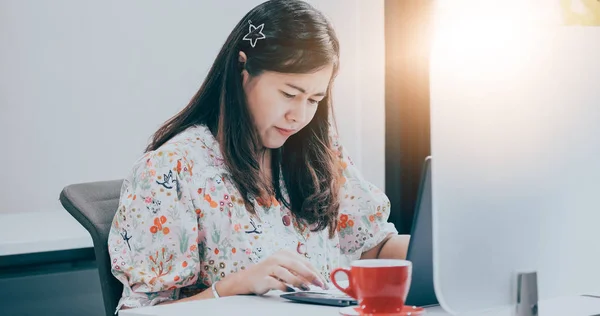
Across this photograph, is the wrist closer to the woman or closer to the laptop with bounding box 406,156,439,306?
the woman

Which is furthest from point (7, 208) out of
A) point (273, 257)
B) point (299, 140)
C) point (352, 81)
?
point (352, 81)

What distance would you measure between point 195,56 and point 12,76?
52 cm

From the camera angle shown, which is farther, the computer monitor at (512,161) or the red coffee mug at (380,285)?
the red coffee mug at (380,285)

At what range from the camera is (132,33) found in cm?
215

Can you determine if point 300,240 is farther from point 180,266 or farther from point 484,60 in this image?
point 484,60

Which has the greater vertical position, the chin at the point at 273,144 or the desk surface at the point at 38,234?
the chin at the point at 273,144

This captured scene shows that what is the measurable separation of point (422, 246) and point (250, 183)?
0.53 m

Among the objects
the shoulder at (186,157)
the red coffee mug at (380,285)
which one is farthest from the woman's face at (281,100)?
the red coffee mug at (380,285)

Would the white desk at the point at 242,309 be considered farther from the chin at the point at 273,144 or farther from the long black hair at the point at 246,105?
the chin at the point at 273,144

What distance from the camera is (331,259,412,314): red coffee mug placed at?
0.75 meters

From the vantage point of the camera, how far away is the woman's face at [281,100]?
140cm

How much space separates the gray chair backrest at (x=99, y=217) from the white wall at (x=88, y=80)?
819 millimetres

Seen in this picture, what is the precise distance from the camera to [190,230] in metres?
1.22

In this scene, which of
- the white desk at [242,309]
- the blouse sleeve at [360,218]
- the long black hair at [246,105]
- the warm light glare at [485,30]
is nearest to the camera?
the warm light glare at [485,30]
